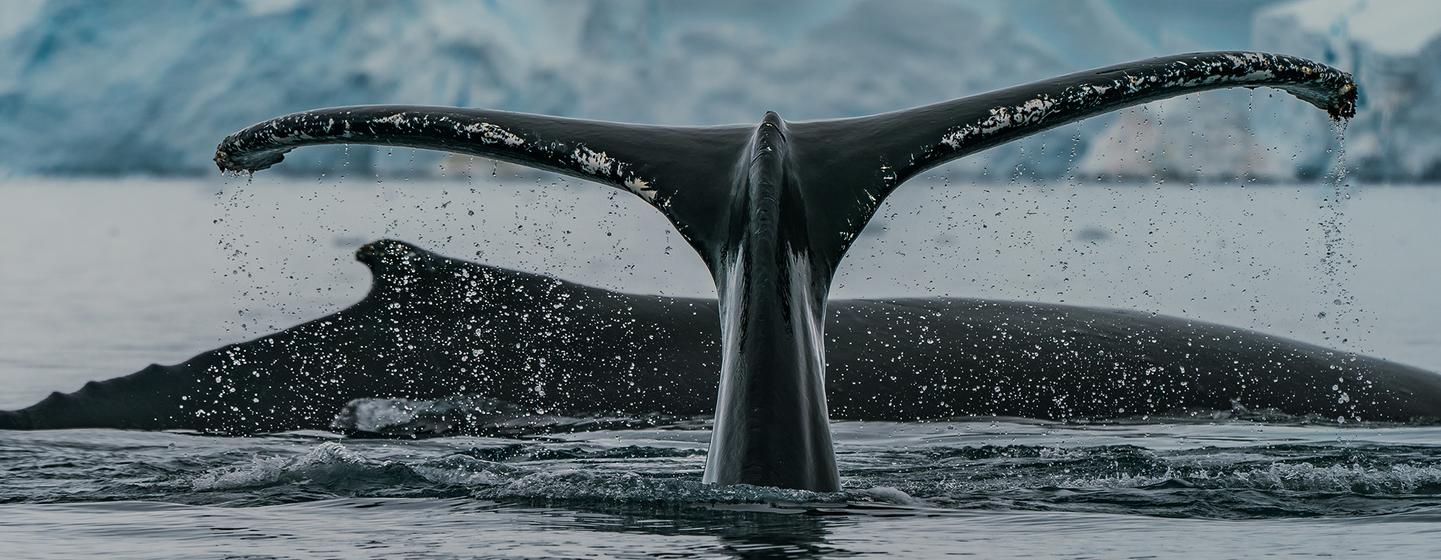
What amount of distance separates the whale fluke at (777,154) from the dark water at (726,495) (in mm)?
363

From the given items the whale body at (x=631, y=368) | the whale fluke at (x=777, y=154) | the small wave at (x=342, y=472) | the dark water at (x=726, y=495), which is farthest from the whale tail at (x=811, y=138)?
the whale body at (x=631, y=368)

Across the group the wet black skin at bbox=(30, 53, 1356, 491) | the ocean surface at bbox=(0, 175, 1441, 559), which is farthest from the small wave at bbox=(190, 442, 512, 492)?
the wet black skin at bbox=(30, 53, 1356, 491)

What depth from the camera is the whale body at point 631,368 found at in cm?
720

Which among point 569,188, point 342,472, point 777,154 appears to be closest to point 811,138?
point 777,154

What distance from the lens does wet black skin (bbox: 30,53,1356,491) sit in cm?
439

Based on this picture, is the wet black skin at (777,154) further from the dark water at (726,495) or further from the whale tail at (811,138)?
the dark water at (726,495)

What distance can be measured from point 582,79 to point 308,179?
15.8m

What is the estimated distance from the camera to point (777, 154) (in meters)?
4.82

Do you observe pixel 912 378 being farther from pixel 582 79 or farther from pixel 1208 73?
pixel 582 79

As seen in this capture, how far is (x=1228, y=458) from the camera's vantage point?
20.3 feet

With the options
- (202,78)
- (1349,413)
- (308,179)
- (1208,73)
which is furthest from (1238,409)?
(202,78)

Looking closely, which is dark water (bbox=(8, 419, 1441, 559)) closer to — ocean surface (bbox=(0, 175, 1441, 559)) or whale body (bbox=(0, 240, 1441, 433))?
ocean surface (bbox=(0, 175, 1441, 559))

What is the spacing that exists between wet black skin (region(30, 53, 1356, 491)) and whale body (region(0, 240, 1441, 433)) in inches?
77.6

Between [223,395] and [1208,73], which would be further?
[223,395]
